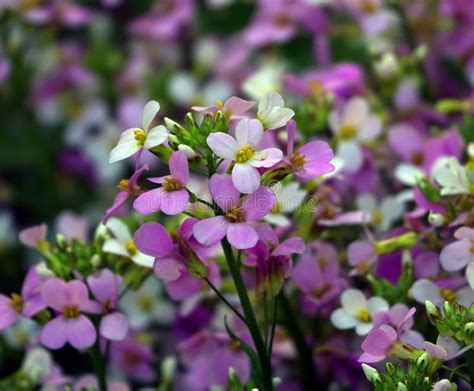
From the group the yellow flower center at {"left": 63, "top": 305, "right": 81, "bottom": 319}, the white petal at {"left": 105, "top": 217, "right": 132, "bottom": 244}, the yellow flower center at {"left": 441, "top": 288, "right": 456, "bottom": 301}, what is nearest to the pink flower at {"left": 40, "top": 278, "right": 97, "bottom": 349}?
the yellow flower center at {"left": 63, "top": 305, "right": 81, "bottom": 319}

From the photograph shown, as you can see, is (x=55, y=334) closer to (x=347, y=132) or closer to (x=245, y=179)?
(x=245, y=179)

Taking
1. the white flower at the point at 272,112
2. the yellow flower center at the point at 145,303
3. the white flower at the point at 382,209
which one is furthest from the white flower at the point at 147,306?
the white flower at the point at 272,112

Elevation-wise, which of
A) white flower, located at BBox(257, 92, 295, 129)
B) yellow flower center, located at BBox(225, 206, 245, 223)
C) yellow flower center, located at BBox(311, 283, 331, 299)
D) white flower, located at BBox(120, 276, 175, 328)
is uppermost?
white flower, located at BBox(257, 92, 295, 129)

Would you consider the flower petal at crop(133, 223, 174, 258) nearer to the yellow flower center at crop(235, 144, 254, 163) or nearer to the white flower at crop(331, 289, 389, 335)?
the yellow flower center at crop(235, 144, 254, 163)

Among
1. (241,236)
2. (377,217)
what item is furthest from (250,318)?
(377,217)

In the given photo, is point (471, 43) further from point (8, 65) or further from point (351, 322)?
point (8, 65)

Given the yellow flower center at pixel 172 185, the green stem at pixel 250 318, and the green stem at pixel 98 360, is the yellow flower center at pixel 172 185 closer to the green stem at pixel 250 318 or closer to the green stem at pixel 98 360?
the green stem at pixel 250 318
